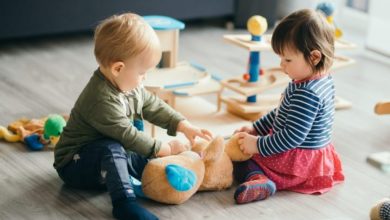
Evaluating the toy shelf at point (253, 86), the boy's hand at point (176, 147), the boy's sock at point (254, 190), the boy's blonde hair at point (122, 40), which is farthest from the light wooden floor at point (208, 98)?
the boy's blonde hair at point (122, 40)

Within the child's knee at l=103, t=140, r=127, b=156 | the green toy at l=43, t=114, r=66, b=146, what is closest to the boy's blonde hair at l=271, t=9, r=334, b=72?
the child's knee at l=103, t=140, r=127, b=156

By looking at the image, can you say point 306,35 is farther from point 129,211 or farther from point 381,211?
point 129,211

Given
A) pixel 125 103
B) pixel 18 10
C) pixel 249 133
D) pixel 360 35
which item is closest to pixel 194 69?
pixel 249 133

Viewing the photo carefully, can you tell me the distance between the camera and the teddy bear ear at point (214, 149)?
1.63 m

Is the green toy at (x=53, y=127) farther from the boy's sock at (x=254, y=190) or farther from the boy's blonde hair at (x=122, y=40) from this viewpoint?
the boy's sock at (x=254, y=190)

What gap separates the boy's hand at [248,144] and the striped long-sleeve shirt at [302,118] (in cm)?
1

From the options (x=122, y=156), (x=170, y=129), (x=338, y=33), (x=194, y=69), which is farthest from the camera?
(x=338, y=33)

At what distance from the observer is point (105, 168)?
1.55 metres

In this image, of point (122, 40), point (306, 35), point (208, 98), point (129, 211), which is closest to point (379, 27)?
point (208, 98)

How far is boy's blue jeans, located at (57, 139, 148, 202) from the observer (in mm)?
1536

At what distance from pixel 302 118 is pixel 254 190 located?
0.21 meters

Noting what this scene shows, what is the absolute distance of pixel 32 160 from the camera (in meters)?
1.82

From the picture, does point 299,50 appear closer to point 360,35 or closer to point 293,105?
point 293,105

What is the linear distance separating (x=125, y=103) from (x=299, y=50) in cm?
43
